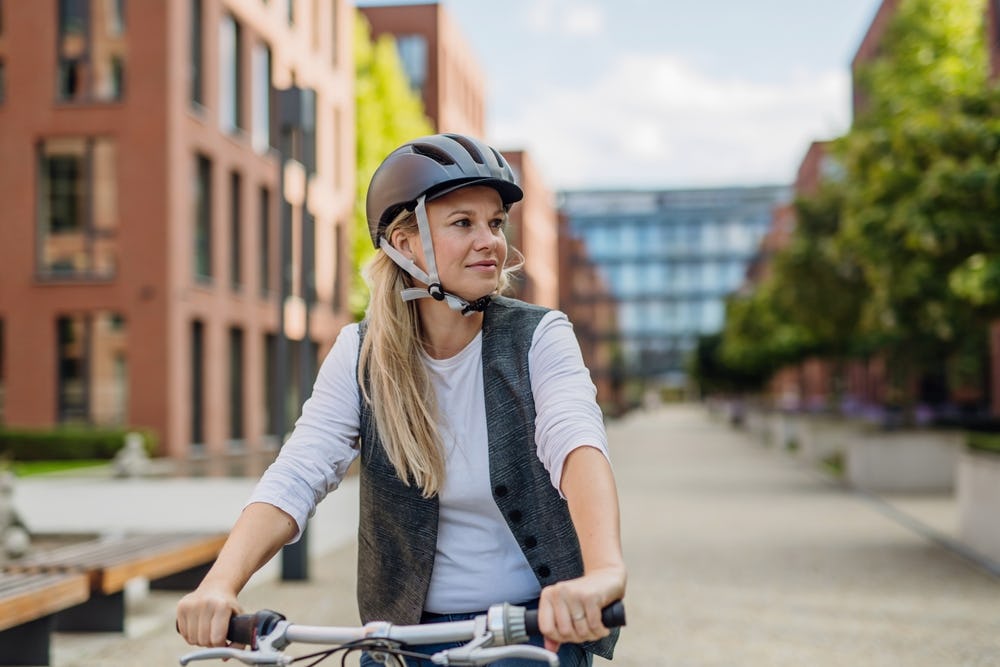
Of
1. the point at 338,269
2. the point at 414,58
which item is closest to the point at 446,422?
the point at 338,269

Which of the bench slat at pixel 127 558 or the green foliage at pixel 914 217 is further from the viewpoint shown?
the green foliage at pixel 914 217

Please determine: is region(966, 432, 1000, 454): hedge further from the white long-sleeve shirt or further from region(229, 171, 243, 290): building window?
region(229, 171, 243, 290): building window

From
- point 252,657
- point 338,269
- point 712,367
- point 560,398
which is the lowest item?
point 712,367

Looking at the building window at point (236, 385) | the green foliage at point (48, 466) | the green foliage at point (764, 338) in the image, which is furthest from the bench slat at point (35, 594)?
the building window at point (236, 385)

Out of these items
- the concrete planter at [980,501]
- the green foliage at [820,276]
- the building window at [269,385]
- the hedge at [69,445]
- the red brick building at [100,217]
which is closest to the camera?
the concrete planter at [980,501]

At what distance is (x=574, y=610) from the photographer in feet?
7.54

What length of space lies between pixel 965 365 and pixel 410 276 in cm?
2581

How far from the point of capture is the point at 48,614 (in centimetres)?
678

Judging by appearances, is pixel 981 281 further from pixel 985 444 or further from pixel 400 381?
pixel 400 381

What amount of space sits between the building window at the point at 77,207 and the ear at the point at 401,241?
28572 millimetres

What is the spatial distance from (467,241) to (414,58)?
202ft

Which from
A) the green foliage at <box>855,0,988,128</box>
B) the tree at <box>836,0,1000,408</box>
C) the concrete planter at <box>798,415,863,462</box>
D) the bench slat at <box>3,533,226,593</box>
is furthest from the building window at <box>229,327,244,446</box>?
the bench slat at <box>3,533,226,593</box>

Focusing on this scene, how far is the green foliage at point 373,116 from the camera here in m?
46.7

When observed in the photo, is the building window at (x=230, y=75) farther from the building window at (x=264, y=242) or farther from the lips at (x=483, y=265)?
the lips at (x=483, y=265)
